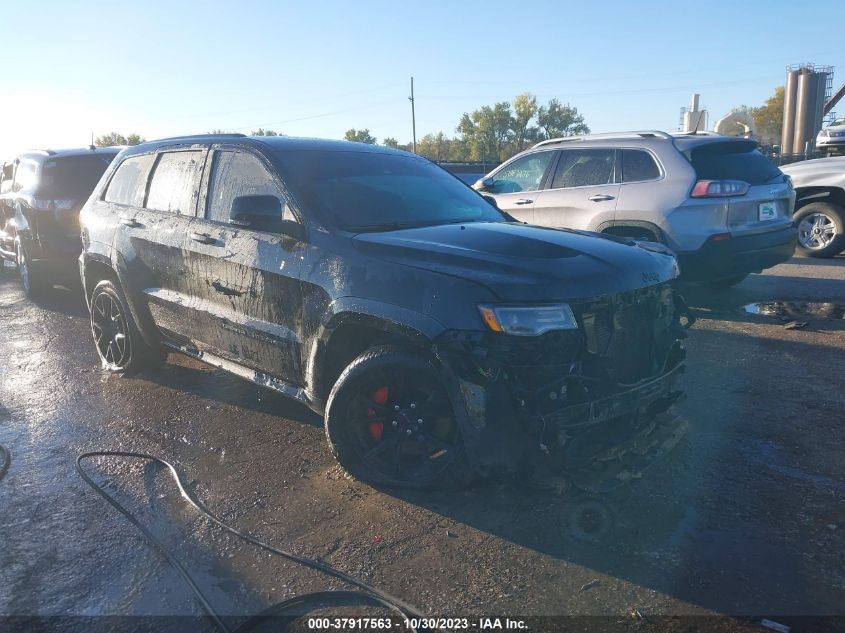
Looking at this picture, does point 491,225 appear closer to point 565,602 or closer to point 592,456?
point 592,456

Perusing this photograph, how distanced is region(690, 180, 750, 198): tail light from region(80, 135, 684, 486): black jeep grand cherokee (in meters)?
2.80

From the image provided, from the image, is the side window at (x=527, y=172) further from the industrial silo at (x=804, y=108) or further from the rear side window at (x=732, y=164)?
the industrial silo at (x=804, y=108)

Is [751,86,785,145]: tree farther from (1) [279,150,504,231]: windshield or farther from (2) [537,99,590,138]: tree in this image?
(1) [279,150,504,231]: windshield

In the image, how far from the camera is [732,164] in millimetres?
6996

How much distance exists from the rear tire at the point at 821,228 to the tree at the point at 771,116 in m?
78.5

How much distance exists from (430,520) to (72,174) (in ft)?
26.5

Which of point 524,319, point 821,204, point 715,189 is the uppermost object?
point 715,189

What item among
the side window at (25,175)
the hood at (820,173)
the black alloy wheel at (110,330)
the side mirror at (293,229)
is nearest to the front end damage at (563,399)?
the side mirror at (293,229)

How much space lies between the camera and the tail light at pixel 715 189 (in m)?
6.66

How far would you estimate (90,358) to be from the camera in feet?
21.8

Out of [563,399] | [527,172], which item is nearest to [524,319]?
[563,399]

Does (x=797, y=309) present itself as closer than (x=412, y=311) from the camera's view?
No

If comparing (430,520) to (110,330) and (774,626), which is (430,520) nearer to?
(774,626)

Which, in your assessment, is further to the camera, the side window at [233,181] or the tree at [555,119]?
the tree at [555,119]
